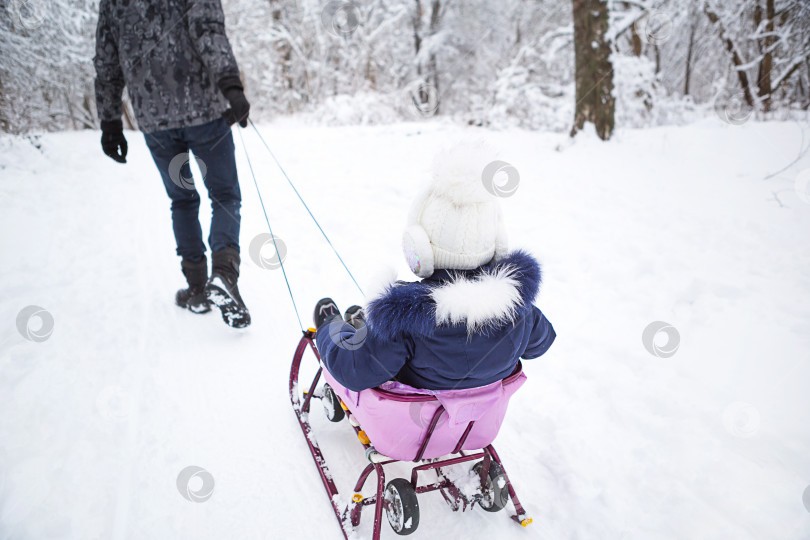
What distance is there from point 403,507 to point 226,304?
1810 mm

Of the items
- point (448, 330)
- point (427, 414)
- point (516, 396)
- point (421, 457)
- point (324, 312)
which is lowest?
point (516, 396)

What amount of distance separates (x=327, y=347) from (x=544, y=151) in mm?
6044

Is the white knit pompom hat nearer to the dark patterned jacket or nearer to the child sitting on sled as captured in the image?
the child sitting on sled

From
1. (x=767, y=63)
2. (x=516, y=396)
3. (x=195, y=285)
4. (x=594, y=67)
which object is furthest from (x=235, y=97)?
(x=767, y=63)

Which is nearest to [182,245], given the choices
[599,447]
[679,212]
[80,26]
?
[599,447]

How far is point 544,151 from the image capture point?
6.62 metres

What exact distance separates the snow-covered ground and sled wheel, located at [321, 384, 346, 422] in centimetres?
8

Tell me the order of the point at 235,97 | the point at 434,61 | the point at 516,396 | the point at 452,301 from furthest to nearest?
the point at 434,61 → the point at 516,396 → the point at 235,97 → the point at 452,301

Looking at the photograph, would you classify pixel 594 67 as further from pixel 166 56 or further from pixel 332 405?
pixel 332 405

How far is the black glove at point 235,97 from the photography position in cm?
244

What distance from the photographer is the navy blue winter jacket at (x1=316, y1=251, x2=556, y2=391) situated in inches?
53.2

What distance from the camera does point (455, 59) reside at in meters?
18.6

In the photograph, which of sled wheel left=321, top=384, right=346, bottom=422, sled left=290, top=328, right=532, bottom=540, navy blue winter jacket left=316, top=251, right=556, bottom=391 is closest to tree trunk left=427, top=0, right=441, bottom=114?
sled wheel left=321, top=384, right=346, bottom=422

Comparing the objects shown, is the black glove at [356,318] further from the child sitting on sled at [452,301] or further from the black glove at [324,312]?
the child sitting on sled at [452,301]
